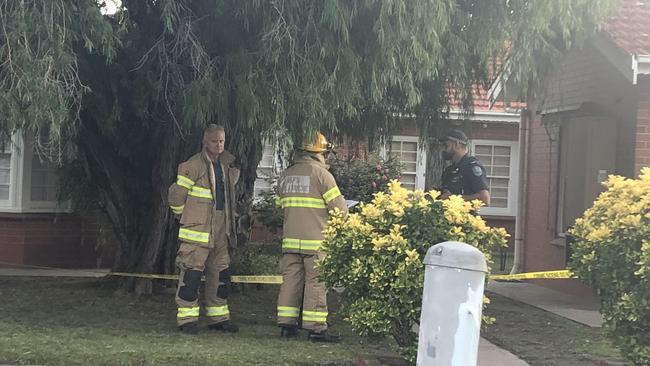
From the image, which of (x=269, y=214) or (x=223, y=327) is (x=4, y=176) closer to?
(x=269, y=214)

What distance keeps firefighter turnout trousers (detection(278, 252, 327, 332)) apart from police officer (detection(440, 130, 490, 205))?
1.72 m

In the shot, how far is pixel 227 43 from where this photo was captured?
20.7 feet

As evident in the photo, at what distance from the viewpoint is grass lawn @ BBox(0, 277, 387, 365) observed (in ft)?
18.6

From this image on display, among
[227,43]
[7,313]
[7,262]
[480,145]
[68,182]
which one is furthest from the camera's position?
[480,145]

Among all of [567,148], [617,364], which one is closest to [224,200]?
[617,364]

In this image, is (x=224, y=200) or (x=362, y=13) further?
(x=224, y=200)

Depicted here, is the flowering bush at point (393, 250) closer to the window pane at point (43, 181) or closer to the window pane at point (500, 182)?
the window pane at point (43, 181)

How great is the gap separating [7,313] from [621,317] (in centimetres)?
583

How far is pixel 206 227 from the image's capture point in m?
6.68

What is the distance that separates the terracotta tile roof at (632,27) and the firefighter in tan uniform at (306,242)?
3796mm

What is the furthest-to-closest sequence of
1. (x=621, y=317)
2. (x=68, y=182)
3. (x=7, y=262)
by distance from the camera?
(x=7, y=262) → (x=68, y=182) → (x=621, y=317)

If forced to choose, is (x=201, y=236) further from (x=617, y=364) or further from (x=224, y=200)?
(x=617, y=364)

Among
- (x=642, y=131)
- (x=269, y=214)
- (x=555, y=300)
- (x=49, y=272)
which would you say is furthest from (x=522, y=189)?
(x=49, y=272)

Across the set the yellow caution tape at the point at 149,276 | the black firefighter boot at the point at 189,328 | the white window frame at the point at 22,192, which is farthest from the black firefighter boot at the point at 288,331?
the white window frame at the point at 22,192
